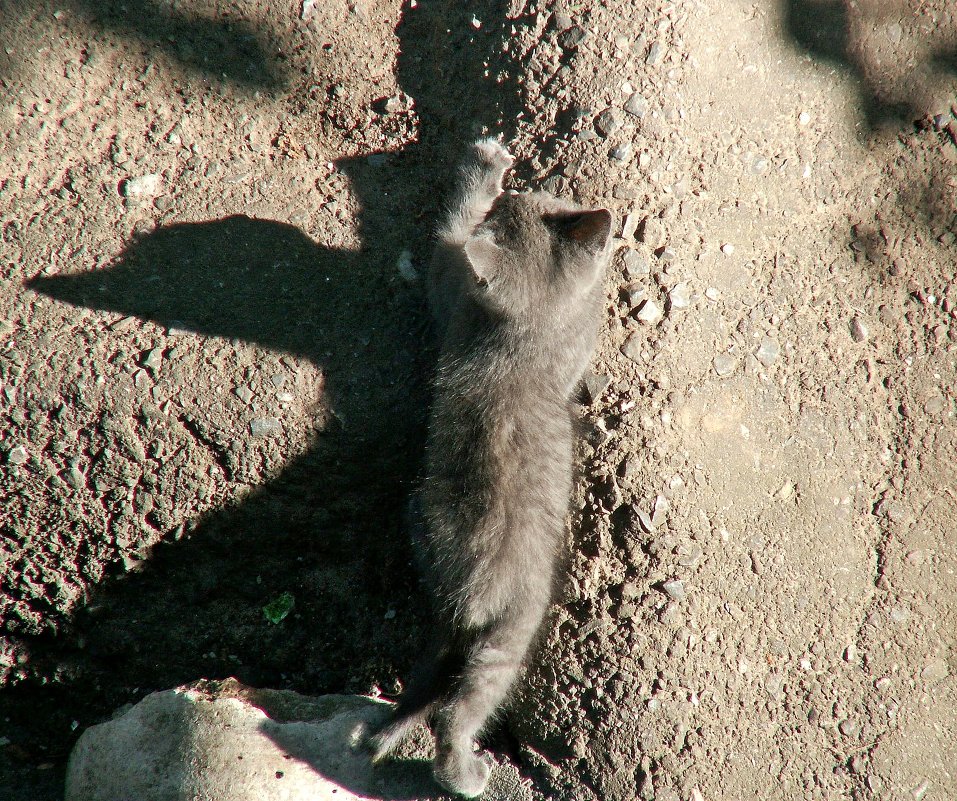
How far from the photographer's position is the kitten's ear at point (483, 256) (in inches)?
109

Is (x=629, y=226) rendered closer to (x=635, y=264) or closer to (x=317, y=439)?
(x=635, y=264)

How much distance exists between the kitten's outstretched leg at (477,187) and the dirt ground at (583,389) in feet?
0.48

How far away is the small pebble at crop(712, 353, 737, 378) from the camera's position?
3053 mm

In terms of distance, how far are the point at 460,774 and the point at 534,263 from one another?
6.55ft

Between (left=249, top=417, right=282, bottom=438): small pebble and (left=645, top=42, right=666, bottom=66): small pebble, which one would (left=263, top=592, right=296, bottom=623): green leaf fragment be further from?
(left=645, top=42, right=666, bottom=66): small pebble

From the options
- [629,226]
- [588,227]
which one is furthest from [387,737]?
[629,226]

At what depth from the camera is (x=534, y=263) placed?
2953 mm

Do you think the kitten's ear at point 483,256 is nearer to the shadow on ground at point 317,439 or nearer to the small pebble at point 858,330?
the shadow on ground at point 317,439

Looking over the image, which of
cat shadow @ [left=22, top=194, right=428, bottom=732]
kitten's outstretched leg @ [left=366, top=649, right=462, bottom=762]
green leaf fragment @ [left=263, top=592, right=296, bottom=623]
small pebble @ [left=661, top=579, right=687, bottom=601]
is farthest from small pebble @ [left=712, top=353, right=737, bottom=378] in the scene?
green leaf fragment @ [left=263, top=592, right=296, bottom=623]

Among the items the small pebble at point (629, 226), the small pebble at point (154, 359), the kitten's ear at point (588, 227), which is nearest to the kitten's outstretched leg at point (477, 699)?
the kitten's ear at point (588, 227)

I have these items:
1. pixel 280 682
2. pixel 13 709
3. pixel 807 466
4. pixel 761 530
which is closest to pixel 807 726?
pixel 761 530

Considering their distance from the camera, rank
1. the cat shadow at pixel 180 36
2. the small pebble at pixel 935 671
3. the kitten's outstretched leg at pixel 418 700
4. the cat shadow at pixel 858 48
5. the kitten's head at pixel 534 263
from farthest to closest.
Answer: the cat shadow at pixel 858 48
the cat shadow at pixel 180 36
the small pebble at pixel 935 671
the kitten's head at pixel 534 263
the kitten's outstretched leg at pixel 418 700

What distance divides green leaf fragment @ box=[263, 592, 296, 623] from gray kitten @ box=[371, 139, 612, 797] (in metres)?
0.82

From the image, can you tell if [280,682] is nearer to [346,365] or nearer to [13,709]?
[13,709]
